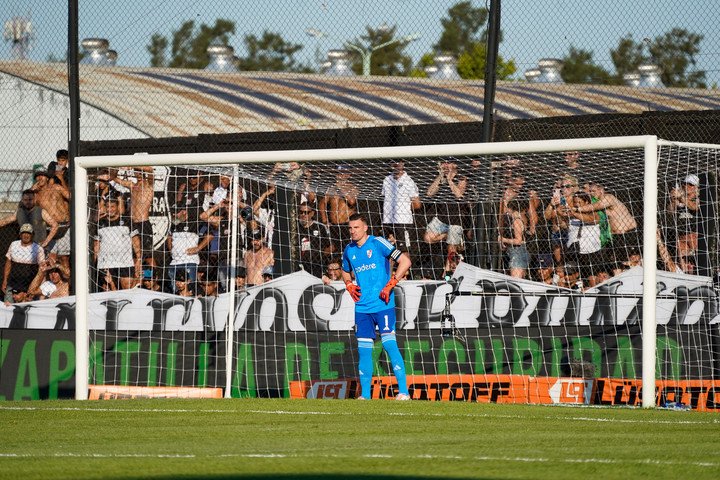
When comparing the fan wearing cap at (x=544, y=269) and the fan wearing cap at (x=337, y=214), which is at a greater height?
the fan wearing cap at (x=337, y=214)

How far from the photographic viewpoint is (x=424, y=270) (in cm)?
1346

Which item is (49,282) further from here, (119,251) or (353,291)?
(353,291)

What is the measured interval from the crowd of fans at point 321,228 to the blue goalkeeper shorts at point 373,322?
1658mm

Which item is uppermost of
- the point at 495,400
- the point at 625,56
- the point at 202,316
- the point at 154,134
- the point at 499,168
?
the point at 625,56

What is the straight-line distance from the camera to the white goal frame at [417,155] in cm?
1006

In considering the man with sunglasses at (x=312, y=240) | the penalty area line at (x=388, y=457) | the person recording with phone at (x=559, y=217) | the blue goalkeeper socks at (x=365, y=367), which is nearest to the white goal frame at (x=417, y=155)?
the blue goalkeeper socks at (x=365, y=367)

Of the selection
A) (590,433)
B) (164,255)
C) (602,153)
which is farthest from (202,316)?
(590,433)

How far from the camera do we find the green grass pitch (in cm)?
635

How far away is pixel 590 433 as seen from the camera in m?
8.05

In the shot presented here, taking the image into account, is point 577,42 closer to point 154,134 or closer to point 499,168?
point 499,168

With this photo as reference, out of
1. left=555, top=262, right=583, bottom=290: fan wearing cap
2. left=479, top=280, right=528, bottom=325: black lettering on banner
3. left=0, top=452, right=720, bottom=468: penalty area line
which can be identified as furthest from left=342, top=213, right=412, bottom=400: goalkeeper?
left=0, top=452, right=720, bottom=468: penalty area line

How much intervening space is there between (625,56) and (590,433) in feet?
46.3

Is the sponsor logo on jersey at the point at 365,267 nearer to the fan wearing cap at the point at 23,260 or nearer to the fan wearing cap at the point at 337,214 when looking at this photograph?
the fan wearing cap at the point at 337,214

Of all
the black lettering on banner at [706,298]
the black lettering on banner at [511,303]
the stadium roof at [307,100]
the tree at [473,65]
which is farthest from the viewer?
the tree at [473,65]
